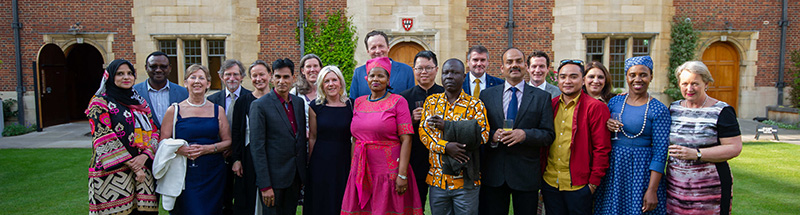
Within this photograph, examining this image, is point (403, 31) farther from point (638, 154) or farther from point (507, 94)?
point (638, 154)

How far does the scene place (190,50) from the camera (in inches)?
480

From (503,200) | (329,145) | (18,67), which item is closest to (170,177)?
(329,145)

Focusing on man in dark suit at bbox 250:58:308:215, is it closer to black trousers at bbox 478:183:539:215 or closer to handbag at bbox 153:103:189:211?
handbag at bbox 153:103:189:211

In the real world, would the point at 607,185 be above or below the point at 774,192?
above

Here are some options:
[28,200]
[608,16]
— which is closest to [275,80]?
[28,200]

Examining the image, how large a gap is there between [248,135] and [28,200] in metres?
3.76

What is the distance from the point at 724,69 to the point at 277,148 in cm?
1507

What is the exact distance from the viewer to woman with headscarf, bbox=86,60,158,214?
3.20m

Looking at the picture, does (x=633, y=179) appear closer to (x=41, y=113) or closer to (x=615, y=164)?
(x=615, y=164)

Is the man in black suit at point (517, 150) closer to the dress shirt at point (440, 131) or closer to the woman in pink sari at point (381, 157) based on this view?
the dress shirt at point (440, 131)

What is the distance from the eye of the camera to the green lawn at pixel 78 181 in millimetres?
4988

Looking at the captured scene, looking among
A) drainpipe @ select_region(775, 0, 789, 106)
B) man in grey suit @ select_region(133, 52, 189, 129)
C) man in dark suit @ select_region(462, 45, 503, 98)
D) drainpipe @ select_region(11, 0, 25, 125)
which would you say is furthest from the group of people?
drainpipe @ select_region(775, 0, 789, 106)

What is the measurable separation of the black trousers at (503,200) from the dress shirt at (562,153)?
185 mm

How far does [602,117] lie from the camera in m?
3.08
